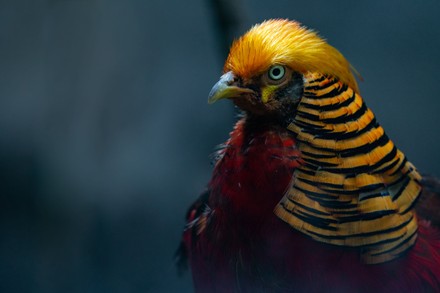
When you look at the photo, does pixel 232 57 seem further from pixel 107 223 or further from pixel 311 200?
pixel 107 223

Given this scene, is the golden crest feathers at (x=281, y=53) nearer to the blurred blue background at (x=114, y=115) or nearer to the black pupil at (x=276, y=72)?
the black pupil at (x=276, y=72)

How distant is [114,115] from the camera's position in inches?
72.5

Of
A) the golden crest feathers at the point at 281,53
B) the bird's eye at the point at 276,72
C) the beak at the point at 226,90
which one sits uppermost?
the golden crest feathers at the point at 281,53

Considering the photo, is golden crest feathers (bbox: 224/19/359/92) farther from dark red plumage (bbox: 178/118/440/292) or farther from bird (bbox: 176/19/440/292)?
dark red plumage (bbox: 178/118/440/292)

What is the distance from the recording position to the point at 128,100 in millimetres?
1918

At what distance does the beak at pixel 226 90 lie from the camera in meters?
1.79

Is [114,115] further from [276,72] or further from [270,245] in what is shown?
[270,245]

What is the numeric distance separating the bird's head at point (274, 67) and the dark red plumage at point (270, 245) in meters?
0.10

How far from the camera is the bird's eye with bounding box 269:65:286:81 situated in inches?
71.3

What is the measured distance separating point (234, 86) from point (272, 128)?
0.17 meters

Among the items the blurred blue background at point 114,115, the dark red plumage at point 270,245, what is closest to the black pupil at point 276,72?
the dark red plumage at point 270,245

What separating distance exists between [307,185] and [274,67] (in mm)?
349

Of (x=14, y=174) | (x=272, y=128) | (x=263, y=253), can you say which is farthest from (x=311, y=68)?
(x=14, y=174)

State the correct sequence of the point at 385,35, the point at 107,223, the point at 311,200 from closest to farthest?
the point at 311,200
the point at 107,223
the point at 385,35
